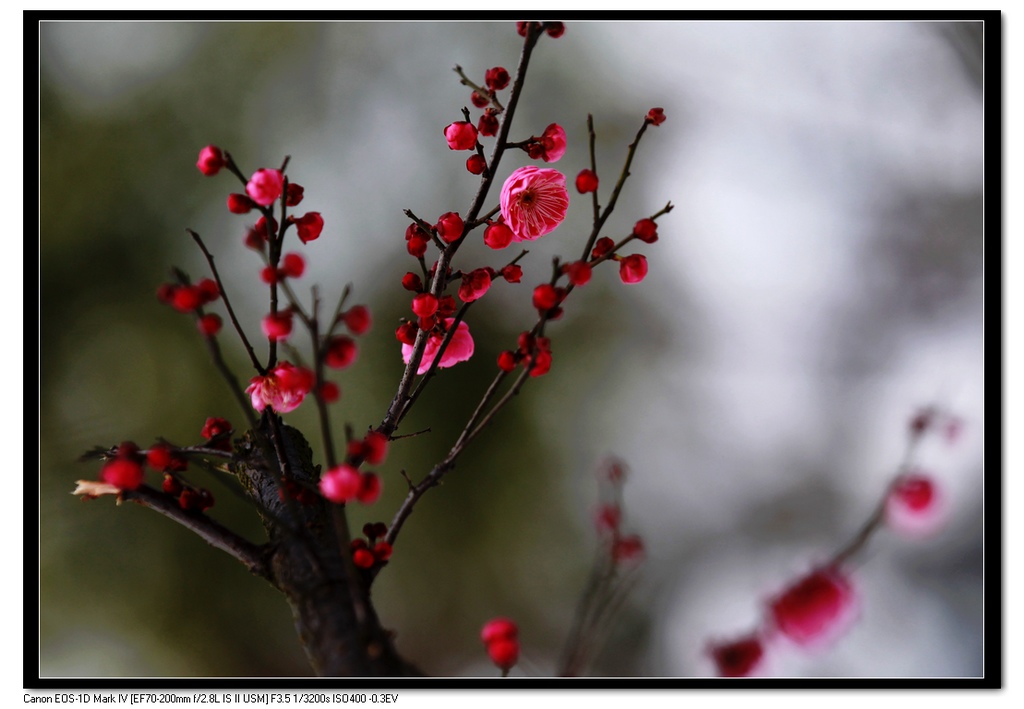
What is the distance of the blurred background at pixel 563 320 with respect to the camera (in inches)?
39.0

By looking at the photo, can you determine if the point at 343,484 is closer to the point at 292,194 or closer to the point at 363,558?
the point at 363,558

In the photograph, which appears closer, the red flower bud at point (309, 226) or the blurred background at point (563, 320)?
the red flower bud at point (309, 226)

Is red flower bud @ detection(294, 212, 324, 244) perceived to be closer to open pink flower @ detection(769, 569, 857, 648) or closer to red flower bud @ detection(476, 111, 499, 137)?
red flower bud @ detection(476, 111, 499, 137)

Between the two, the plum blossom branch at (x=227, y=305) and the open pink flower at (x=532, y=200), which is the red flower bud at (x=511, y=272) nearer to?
the open pink flower at (x=532, y=200)

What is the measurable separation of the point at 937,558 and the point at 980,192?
0.47 m

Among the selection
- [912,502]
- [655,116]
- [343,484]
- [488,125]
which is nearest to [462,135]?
[488,125]

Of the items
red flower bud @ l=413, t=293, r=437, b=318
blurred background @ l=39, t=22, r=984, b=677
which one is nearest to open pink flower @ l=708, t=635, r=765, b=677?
red flower bud @ l=413, t=293, r=437, b=318

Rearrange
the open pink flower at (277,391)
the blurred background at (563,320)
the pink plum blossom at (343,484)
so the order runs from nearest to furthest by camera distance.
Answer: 1. the pink plum blossom at (343,484)
2. the open pink flower at (277,391)
3. the blurred background at (563,320)

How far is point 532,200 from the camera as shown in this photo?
0.57m

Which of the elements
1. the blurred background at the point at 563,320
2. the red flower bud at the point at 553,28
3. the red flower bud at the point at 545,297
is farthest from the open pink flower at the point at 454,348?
the blurred background at the point at 563,320

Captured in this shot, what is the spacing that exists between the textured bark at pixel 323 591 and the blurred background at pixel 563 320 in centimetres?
59

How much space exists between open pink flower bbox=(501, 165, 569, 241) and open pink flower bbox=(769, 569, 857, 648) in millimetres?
305

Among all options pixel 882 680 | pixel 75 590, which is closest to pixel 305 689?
pixel 882 680

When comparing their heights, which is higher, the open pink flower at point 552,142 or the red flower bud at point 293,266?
the open pink flower at point 552,142
